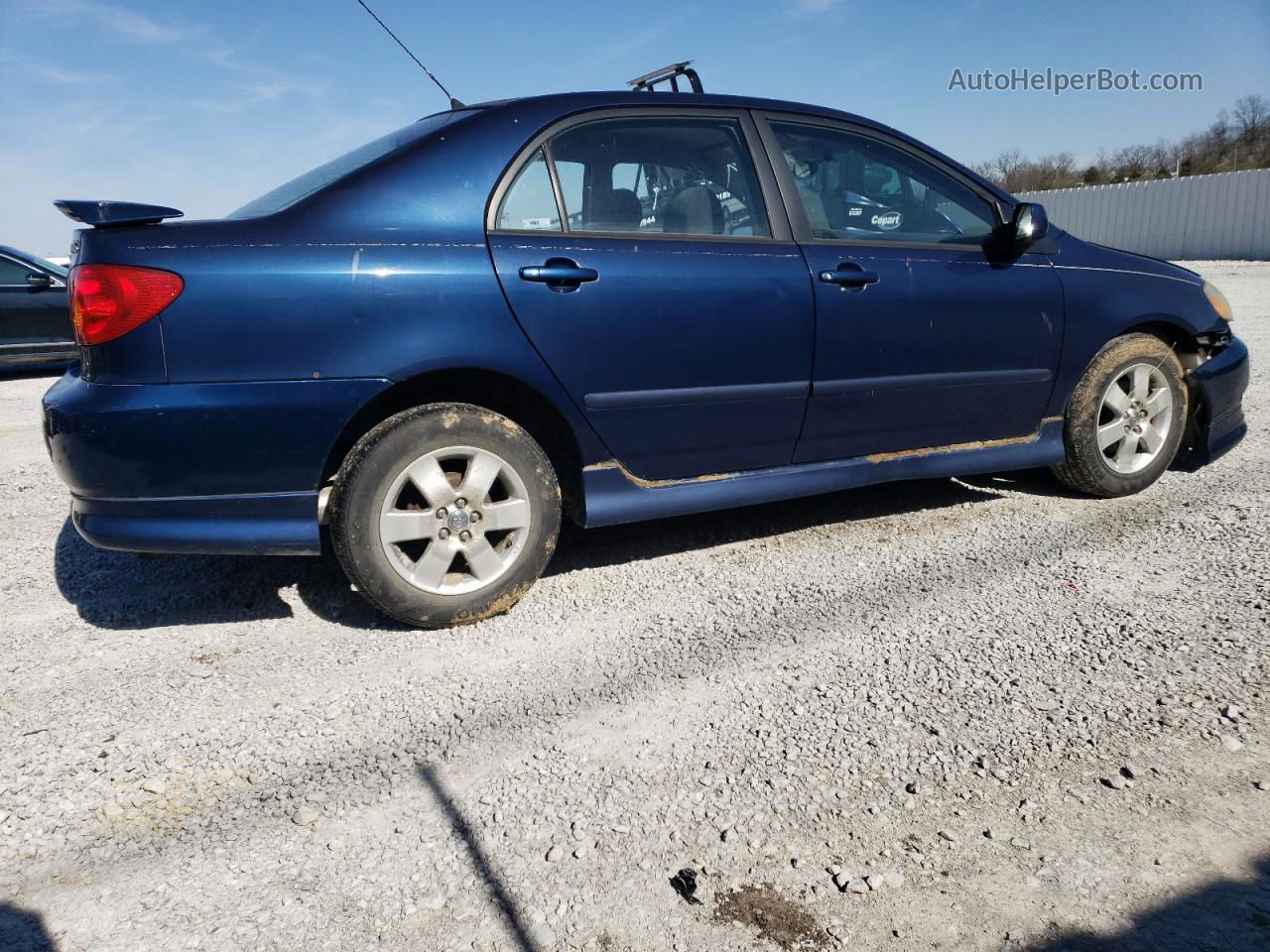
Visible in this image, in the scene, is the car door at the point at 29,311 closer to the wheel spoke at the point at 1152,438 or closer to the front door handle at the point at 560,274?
the front door handle at the point at 560,274

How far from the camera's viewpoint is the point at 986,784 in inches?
85.1

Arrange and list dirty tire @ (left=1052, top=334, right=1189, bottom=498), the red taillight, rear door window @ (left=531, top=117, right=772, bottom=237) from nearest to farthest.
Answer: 1. the red taillight
2. rear door window @ (left=531, top=117, right=772, bottom=237)
3. dirty tire @ (left=1052, top=334, right=1189, bottom=498)

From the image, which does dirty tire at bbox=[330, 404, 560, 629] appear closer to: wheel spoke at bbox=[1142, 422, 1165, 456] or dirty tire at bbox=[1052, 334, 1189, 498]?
dirty tire at bbox=[1052, 334, 1189, 498]

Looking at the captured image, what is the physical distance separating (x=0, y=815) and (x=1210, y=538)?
13.0ft

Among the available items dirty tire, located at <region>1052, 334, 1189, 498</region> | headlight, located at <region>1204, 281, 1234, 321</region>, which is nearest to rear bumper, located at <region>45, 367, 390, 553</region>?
dirty tire, located at <region>1052, 334, 1189, 498</region>

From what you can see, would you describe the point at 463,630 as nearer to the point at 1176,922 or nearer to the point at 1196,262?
the point at 1176,922

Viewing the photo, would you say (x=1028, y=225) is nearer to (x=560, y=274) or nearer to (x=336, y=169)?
(x=560, y=274)

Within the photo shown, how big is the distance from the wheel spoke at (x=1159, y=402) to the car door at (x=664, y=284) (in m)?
1.81

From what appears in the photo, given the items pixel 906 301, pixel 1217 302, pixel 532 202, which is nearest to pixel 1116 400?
pixel 1217 302

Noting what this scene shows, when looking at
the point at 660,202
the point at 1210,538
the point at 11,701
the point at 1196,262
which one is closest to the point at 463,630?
the point at 11,701

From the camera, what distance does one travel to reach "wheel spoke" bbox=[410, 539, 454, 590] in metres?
3.01

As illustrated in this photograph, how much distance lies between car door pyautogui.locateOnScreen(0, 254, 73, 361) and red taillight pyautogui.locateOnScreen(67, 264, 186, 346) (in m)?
7.91

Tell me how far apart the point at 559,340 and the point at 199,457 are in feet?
3.65

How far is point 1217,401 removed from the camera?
4.38 meters
